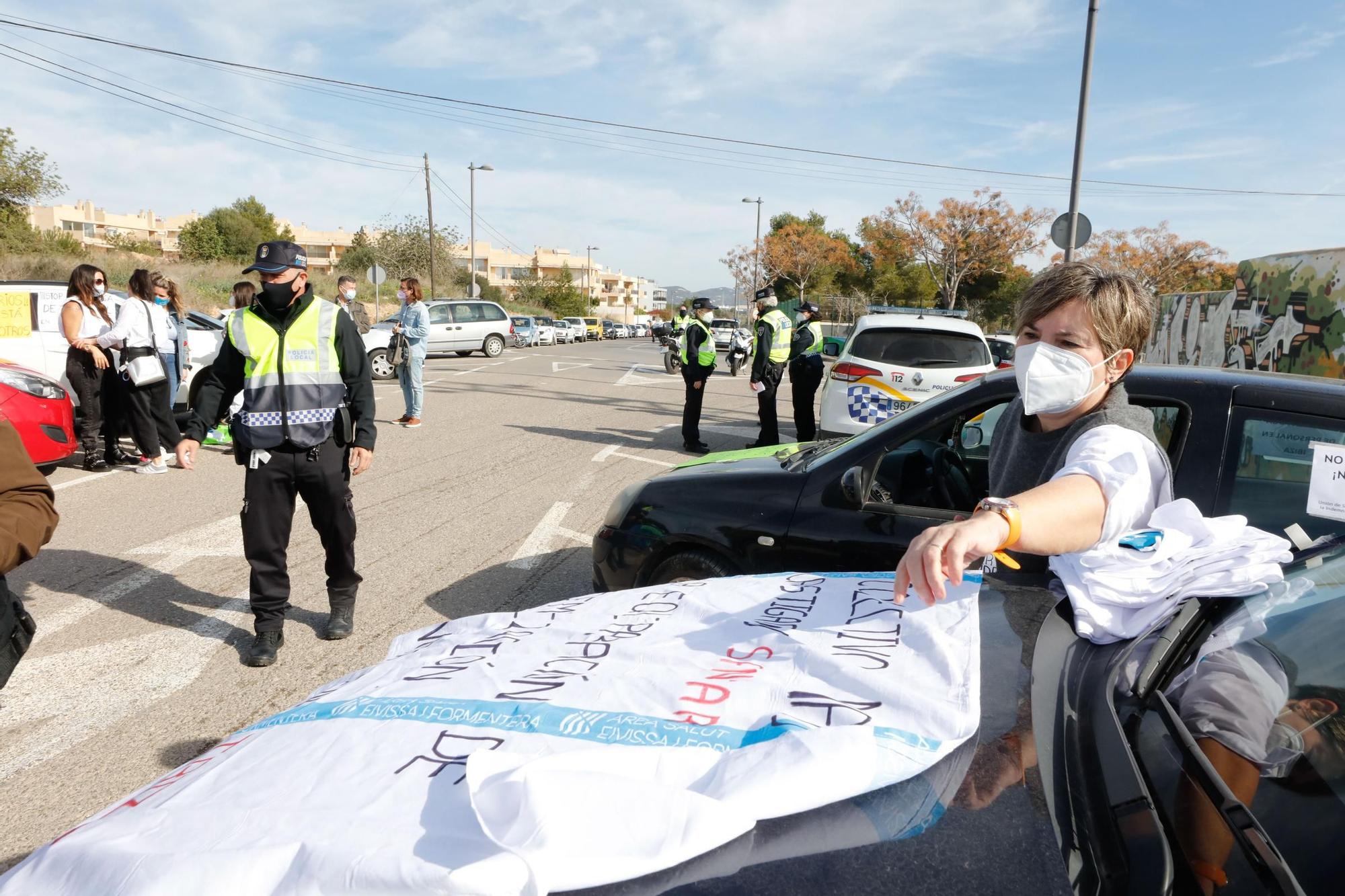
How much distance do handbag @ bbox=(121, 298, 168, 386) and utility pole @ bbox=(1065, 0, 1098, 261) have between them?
12.4 meters

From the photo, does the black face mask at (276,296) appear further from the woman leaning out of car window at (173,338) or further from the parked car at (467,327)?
the parked car at (467,327)

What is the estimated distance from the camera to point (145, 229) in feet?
366

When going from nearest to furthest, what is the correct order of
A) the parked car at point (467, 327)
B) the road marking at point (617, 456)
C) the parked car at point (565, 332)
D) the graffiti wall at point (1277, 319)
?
the road marking at point (617, 456), the graffiti wall at point (1277, 319), the parked car at point (467, 327), the parked car at point (565, 332)

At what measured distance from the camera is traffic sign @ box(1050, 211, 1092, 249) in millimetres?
13055

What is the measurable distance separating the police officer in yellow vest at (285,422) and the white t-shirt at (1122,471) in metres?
3.35

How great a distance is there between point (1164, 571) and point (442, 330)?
2461cm

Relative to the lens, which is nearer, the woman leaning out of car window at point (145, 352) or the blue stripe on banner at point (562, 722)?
the blue stripe on banner at point (562, 722)

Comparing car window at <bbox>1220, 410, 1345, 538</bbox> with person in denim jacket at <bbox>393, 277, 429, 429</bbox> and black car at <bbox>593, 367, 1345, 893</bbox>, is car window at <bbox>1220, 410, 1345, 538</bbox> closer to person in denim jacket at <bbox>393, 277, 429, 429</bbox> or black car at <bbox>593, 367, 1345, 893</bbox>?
black car at <bbox>593, 367, 1345, 893</bbox>

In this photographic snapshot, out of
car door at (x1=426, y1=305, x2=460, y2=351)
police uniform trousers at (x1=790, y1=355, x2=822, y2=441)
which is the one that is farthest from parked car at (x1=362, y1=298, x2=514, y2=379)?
police uniform trousers at (x1=790, y1=355, x2=822, y2=441)

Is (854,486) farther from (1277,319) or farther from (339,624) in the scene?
(1277,319)

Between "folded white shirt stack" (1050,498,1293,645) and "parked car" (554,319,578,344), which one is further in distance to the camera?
"parked car" (554,319,578,344)

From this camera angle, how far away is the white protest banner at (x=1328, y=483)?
241cm

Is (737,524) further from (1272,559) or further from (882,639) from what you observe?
(1272,559)

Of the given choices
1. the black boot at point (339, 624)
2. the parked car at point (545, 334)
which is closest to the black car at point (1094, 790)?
the black boot at point (339, 624)
